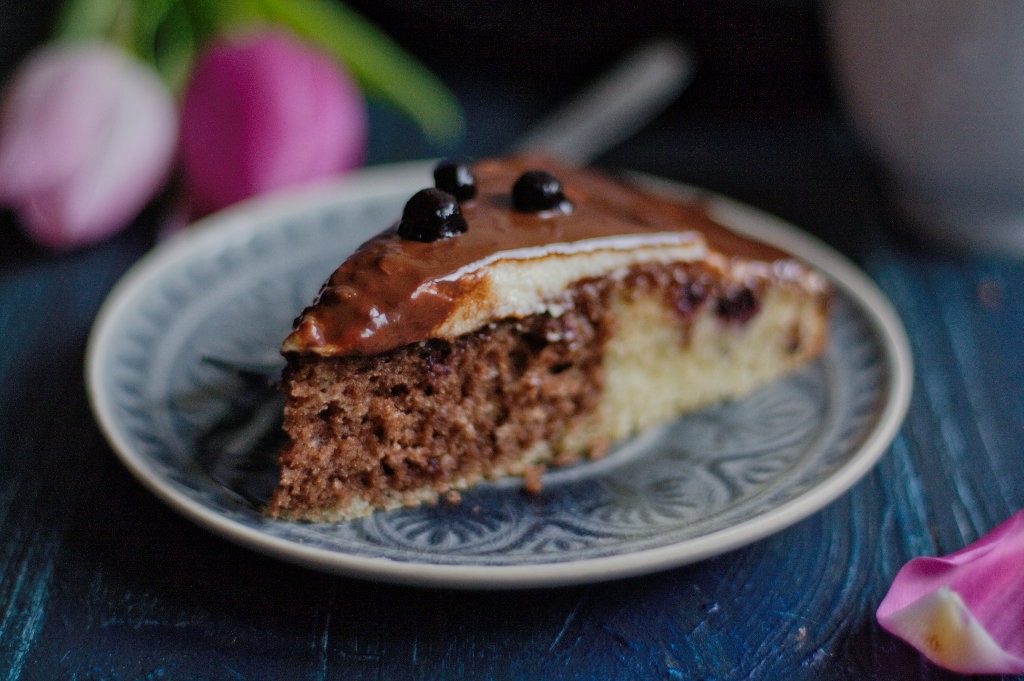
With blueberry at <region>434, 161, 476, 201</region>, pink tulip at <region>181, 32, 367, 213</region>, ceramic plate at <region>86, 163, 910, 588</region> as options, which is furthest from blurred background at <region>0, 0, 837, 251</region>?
blueberry at <region>434, 161, 476, 201</region>

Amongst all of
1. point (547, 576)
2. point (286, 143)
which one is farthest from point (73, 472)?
point (286, 143)

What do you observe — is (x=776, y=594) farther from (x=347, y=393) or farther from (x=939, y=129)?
(x=939, y=129)

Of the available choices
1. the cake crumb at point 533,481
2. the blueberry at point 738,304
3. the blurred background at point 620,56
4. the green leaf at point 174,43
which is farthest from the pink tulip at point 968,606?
the green leaf at point 174,43

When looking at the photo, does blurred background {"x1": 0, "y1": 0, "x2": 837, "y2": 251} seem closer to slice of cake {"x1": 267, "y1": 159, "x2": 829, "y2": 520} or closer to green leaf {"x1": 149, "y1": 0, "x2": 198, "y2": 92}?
green leaf {"x1": 149, "y1": 0, "x2": 198, "y2": 92}

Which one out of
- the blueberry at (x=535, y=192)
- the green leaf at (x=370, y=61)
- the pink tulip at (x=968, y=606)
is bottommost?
the green leaf at (x=370, y=61)

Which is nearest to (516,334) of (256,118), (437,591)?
(437,591)

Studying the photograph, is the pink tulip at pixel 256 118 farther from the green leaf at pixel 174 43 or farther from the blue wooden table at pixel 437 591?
the blue wooden table at pixel 437 591

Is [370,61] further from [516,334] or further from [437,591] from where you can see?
[437,591]
